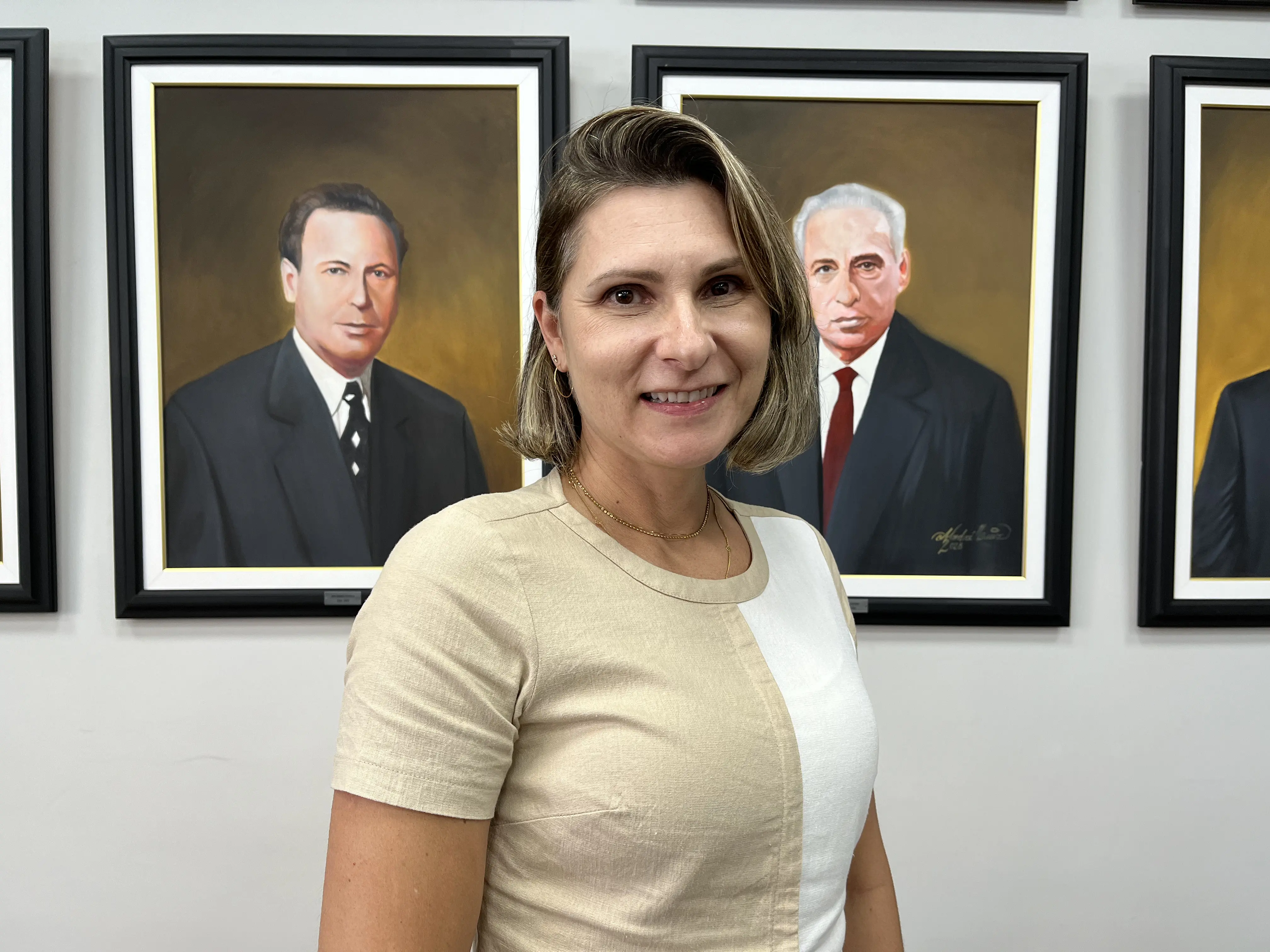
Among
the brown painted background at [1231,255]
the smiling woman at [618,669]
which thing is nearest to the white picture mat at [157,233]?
the smiling woman at [618,669]

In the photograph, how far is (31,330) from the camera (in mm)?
1430

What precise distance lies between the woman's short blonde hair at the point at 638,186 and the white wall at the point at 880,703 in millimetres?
742

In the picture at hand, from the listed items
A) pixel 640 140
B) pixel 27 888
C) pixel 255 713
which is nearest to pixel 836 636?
pixel 640 140

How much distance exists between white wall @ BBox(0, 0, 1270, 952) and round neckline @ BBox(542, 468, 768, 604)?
→ 79cm

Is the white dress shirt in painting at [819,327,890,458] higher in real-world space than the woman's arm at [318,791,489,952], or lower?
higher

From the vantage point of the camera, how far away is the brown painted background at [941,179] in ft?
4.76

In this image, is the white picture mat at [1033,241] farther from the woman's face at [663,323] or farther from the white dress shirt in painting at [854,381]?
the woman's face at [663,323]

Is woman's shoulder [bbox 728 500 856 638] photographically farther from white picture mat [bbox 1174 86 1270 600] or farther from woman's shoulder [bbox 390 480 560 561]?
white picture mat [bbox 1174 86 1270 600]

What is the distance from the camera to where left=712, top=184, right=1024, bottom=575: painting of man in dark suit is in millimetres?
1493

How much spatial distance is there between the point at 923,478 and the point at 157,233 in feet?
4.69

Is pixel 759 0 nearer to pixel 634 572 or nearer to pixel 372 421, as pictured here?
pixel 372 421

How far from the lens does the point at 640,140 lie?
0.79 meters
